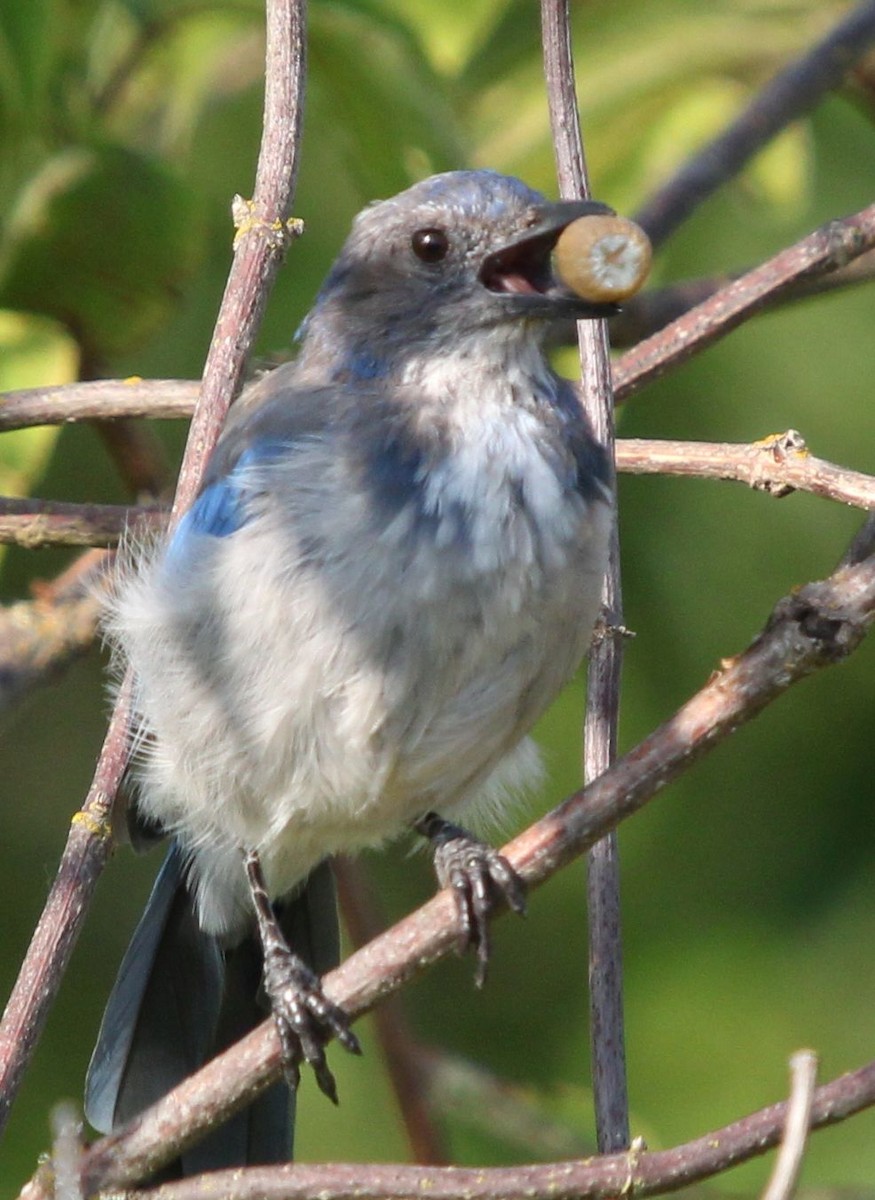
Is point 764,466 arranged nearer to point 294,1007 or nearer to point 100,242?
point 294,1007

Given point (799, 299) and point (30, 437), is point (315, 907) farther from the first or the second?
point (799, 299)

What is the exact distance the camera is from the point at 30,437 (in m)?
4.00

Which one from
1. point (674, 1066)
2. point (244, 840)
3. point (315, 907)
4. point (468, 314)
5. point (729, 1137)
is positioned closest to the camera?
point (729, 1137)

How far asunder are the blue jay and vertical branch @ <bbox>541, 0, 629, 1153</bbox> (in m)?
0.09

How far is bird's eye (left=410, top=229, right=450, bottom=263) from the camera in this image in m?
3.65

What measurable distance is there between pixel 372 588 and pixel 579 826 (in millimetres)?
874

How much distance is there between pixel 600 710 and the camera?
3.29m

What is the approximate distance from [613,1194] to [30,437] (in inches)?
83.2

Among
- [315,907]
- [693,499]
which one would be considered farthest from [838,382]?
[315,907]

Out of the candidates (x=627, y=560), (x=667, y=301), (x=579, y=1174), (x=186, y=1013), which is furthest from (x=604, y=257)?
(x=627, y=560)

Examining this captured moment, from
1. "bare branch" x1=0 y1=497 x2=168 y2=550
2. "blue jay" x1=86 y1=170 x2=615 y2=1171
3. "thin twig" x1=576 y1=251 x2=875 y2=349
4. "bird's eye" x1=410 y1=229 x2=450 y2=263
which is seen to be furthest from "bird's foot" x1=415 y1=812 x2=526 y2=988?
"thin twig" x1=576 y1=251 x2=875 y2=349

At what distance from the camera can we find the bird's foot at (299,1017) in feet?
10.7

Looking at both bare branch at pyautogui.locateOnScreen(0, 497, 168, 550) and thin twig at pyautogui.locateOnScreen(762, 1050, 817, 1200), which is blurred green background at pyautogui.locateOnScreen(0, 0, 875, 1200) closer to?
bare branch at pyautogui.locateOnScreen(0, 497, 168, 550)

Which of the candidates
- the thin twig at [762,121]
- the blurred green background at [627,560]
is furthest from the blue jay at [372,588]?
the thin twig at [762,121]
